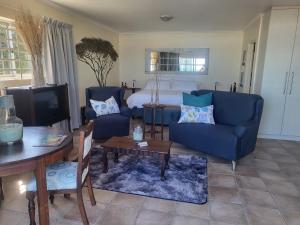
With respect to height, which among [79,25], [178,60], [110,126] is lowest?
[110,126]

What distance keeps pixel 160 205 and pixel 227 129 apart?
1.54 meters

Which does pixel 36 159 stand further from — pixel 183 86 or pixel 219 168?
pixel 183 86

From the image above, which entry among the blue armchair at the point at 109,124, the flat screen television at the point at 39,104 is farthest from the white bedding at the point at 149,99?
the flat screen television at the point at 39,104

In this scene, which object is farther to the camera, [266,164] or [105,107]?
[105,107]

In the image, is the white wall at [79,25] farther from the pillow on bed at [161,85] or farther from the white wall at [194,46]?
the pillow on bed at [161,85]

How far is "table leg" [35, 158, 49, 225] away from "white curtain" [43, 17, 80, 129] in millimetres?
2669

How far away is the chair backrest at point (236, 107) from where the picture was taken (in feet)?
10.2

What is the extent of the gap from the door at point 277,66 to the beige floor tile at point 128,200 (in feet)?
10.2

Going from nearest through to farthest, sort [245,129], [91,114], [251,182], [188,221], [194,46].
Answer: [188,221]
[251,182]
[245,129]
[91,114]
[194,46]

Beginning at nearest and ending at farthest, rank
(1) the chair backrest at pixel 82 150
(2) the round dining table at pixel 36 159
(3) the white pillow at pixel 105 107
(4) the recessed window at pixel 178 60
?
(2) the round dining table at pixel 36 159 → (1) the chair backrest at pixel 82 150 → (3) the white pillow at pixel 105 107 → (4) the recessed window at pixel 178 60

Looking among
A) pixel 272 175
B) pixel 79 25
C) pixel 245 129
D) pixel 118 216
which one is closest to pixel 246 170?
pixel 272 175

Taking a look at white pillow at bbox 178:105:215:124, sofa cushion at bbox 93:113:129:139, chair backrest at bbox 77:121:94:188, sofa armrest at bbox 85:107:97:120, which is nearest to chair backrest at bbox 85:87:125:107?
sofa armrest at bbox 85:107:97:120

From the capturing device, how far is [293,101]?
156 inches

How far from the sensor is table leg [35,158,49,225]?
57.8 inches
